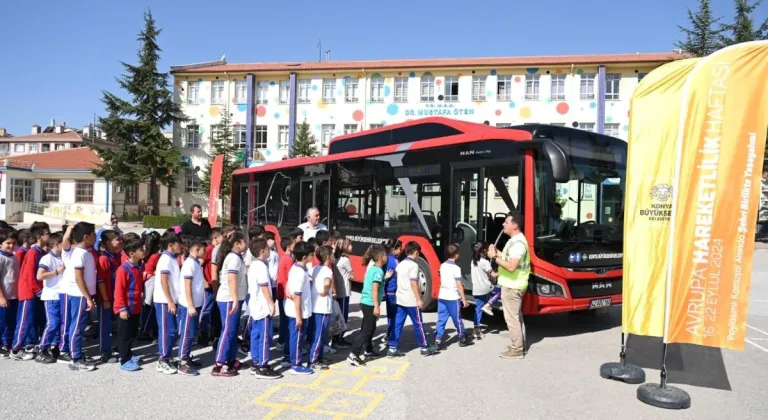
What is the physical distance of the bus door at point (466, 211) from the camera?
812 centimetres

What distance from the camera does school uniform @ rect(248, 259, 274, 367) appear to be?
18.3ft

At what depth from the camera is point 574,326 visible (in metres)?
8.49

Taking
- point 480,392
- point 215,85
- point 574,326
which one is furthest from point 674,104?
point 215,85

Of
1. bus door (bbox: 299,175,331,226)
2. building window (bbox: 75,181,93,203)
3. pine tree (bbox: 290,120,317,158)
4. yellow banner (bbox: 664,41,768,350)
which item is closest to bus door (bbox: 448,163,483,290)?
yellow banner (bbox: 664,41,768,350)

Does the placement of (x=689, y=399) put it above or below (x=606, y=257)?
below

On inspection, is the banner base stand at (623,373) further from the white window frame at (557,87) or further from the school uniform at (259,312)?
the white window frame at (557,87)

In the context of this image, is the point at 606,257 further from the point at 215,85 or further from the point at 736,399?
the point at 215,85

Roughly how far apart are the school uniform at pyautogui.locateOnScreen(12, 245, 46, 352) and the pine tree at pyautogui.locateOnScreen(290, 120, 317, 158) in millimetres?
28061

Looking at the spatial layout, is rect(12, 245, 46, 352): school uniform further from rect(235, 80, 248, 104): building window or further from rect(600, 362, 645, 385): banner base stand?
rect(235, 80, 248, 104): building window

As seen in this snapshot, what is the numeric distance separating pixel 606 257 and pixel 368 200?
4.53m

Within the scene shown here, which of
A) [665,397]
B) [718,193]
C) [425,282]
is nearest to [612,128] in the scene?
[425,282]

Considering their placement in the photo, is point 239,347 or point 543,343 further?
point 543,343

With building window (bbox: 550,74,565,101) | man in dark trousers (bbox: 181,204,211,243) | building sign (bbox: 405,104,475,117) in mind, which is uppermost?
building window (bbox: 550,74,565,101)

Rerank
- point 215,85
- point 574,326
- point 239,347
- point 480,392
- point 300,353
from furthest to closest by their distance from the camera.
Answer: point 215,85 → point 574,326 → point 239,347 → point 300,353 → point 480,392
